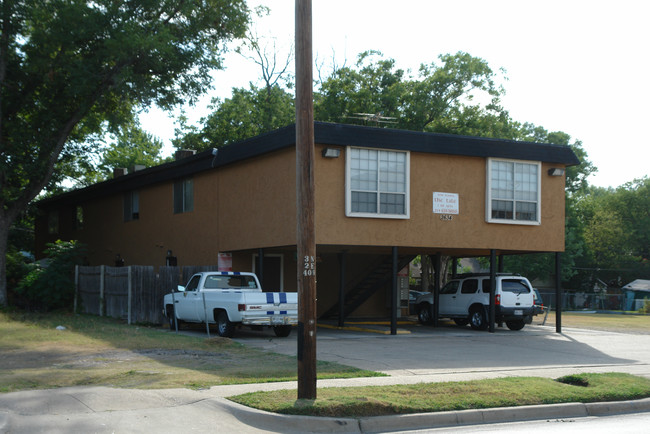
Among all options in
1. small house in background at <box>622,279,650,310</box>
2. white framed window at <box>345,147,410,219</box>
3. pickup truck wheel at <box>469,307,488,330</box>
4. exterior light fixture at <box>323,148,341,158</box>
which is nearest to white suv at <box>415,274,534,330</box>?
pickup truck wheel at <box>469,307,488,330</box>

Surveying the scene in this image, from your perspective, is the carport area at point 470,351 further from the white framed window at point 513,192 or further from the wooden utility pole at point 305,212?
the white framed window at point 513,192

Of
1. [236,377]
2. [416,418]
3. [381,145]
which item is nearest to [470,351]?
[381,145]

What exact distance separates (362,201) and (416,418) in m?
12.2

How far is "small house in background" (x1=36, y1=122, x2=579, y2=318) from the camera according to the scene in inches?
822

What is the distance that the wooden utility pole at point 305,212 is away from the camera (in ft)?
32.3

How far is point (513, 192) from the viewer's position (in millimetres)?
23516

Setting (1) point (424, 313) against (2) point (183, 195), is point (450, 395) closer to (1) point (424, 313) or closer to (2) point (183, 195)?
(1) point (424, 313)

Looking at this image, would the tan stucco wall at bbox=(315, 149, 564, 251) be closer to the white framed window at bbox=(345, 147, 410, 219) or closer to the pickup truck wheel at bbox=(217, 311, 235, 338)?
the white framed window at bbox=(345, 147, 410, 219)

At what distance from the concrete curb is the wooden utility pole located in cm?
79

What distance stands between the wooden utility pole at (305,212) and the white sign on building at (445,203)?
12647mm

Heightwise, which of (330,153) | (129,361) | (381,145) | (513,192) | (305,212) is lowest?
(129,361)

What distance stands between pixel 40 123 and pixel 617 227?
190ft

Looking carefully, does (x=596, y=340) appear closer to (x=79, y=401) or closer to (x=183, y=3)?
(x=79, y=401)

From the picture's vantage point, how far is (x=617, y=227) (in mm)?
71000
